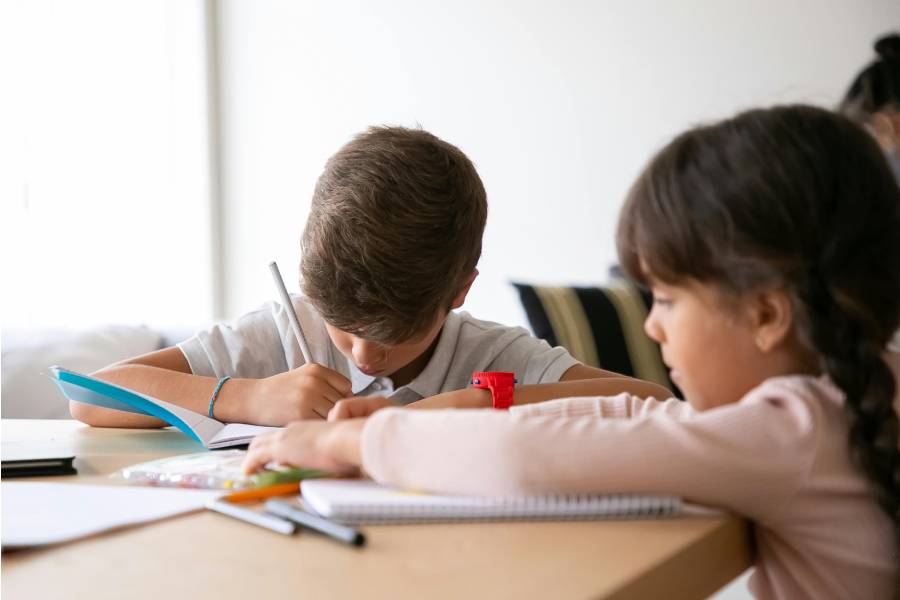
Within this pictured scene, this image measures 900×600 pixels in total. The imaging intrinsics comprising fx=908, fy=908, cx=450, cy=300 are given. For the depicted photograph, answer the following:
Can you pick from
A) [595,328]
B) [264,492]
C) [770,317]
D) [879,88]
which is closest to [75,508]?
[264,492]

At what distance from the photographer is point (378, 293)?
3.67 feet

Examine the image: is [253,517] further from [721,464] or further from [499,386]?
[499,386]

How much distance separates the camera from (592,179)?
9.65 ft

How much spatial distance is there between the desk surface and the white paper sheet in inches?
0.4

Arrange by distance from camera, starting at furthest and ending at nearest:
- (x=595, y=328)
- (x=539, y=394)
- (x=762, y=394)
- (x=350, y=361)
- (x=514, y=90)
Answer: (x=514, y=90), (x=595, y=328), (x=350, y=361), (x=539, y=394), (x=762, y=394)

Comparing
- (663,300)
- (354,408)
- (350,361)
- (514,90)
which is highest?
(514,90)

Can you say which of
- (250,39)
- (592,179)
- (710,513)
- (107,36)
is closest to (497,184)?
(592,179)

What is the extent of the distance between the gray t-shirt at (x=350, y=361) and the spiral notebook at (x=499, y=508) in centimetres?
69

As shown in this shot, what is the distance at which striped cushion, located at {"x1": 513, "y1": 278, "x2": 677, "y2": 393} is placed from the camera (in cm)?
200

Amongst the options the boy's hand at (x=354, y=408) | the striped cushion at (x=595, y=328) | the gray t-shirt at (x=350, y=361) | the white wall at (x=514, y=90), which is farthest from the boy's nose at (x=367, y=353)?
the white wall at (x=514, y=90)

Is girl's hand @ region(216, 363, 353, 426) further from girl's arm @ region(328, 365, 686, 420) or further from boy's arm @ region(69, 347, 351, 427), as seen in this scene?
girl's arm @ region(328, 365, 686, 420)

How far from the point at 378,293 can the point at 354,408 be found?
1.06 feet

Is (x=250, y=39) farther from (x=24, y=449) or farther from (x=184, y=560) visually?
(x=184, y=560)

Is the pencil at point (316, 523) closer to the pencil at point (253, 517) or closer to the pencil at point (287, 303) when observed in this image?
the pencil at point (253, 517)
